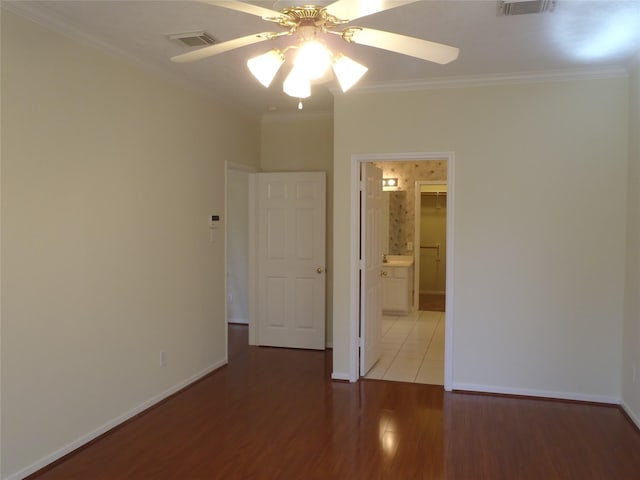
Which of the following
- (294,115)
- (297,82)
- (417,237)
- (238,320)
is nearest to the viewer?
(297,82)

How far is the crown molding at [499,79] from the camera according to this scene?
415 cm

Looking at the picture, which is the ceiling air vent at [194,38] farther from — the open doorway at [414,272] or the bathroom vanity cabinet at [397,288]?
the bathroom vanity cabinet at [397,288]

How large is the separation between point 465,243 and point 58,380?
3.34 meters

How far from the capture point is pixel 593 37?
3398 millimetres

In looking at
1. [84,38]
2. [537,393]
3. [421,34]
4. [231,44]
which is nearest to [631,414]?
[537,393]

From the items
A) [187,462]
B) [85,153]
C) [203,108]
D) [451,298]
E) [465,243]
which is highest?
[203,108]

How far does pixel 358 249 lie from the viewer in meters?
4.82

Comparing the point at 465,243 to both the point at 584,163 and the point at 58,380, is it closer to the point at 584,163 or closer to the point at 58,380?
the point at 584,163

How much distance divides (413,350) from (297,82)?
4.24 meters

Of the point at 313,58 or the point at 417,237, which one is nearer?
the point at 313,58

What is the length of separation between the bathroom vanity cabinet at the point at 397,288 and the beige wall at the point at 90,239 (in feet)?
12.3

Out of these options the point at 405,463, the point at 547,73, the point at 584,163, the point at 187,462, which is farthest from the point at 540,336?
the point at 187,462

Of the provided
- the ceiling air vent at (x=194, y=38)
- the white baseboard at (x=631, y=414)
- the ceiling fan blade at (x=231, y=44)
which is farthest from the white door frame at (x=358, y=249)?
the ceiling fan blade at (x=231, y=44)

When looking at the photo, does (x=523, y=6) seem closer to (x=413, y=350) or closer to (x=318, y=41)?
(x=318, y=41)
